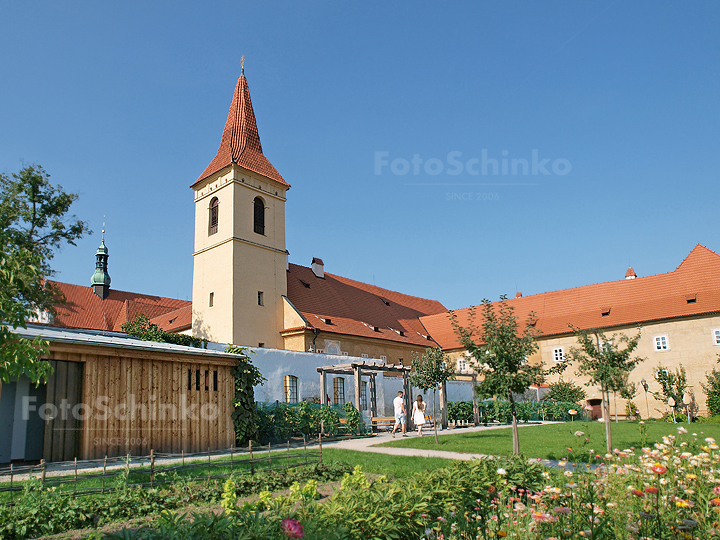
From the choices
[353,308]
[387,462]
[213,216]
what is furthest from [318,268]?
[387,462]

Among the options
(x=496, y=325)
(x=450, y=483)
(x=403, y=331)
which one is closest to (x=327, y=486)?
(x=450, y=483)

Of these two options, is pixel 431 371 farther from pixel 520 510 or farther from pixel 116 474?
pixel 520 510

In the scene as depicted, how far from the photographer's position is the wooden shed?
13.4 meters

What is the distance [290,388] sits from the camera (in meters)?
24.3

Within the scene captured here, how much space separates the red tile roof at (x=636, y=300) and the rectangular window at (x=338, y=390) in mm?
15266

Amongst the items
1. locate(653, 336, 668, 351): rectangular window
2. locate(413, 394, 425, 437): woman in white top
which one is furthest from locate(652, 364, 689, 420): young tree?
locate(413, 394, 425, 437): woman in white top

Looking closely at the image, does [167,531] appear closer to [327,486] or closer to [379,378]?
[327,486]

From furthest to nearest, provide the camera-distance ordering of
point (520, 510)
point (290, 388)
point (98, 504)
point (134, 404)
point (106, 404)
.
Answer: point (290, 388)
point (134, 404)
point (106, 404)
point (98, 504)
point (520, 510)

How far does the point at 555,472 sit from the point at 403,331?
37349 mm

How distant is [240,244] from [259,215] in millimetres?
3247

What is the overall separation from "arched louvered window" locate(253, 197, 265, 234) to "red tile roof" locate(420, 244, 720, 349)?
1582cm

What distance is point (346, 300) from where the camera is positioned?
42094 millimetres

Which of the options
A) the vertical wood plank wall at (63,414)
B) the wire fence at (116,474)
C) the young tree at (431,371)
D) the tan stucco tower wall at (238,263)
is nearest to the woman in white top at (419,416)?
the young tree at (431,371)

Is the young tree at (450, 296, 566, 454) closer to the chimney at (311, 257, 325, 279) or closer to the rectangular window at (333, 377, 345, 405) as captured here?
the rectangular window at (333, 377, 345, 405)
